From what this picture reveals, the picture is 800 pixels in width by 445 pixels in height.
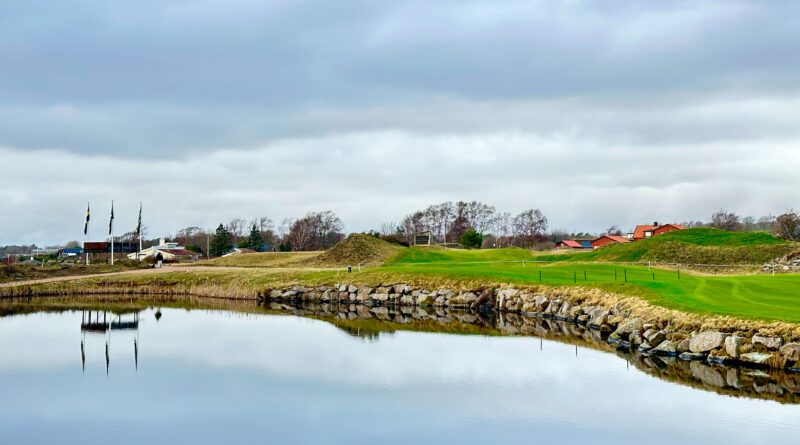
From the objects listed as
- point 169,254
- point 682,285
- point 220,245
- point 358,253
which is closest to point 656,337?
point 682,285

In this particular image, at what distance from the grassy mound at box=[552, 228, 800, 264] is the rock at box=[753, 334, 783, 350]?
4581 centimetres

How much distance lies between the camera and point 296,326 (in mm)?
44812

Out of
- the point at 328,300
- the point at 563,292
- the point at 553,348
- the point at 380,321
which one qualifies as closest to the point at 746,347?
the point at 553,348

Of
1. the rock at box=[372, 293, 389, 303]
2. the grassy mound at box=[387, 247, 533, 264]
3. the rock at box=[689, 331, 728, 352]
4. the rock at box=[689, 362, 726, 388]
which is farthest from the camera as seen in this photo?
the grassy mound at box=[387, 247, 533, 264]

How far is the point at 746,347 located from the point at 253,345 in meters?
21.9

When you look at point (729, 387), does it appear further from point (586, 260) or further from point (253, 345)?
point (586, 260)

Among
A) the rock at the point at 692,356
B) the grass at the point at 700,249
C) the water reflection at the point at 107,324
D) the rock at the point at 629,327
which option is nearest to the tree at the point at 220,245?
the grass at the point at 700,249

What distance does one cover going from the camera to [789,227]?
95.9 metres

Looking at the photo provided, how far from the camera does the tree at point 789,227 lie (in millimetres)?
94438

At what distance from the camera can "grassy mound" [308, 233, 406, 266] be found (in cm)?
8204

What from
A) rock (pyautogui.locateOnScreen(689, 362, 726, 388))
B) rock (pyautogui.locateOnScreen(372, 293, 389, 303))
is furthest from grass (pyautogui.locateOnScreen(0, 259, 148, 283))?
rock (pyautogui.locateOnScreen(689, 362, 726, 388))

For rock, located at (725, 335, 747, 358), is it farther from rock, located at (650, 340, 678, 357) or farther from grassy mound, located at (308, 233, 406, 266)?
grassy mound, located at (308, 233, 406, 266)

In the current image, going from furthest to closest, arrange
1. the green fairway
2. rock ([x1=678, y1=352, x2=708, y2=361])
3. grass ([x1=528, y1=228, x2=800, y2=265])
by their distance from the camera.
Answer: grass ([x1=528, y1=228, x2=800, y2=265]) < the green fairway < rock ([x1=678, y1=352, x2=708, y2=361])

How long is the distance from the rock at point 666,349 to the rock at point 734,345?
264cm
